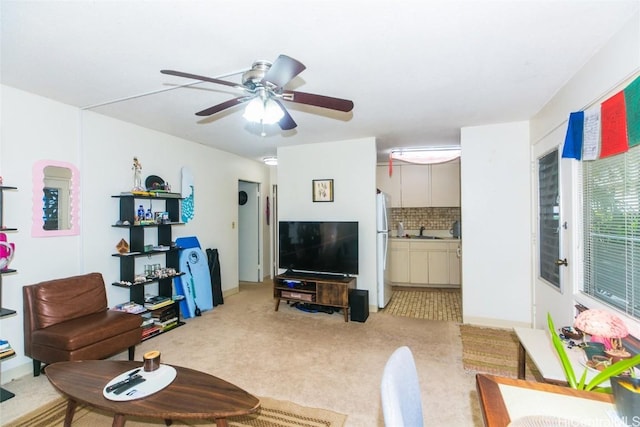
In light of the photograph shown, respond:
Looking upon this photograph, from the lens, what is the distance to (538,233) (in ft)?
11.0

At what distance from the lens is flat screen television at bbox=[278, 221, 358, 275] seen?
4.01 m

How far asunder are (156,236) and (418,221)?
4.80m

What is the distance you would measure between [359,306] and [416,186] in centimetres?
302

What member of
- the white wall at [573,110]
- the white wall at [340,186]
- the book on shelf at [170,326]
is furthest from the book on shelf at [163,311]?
the white wall at [573,110]

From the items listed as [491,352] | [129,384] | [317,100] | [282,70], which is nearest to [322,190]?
[317,100]

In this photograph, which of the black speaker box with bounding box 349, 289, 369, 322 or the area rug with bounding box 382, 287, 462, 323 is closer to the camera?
the black speaker box with bounding box 349, 289, 369, 322

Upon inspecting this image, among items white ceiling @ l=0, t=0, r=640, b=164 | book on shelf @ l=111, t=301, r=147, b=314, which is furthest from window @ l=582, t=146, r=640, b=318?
book on shelf @ l=111, t=301, r=147, b=314

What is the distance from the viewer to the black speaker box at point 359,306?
383 centimetres

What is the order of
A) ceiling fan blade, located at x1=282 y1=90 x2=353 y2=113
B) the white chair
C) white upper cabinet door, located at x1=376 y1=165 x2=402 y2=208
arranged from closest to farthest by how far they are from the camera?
the white chair → ceiling fan blade, located at x1=282 y1=90 x2=353 y2=113 → white upper cabinet door, located at x1=376 y1=165 x2=402 y2=208

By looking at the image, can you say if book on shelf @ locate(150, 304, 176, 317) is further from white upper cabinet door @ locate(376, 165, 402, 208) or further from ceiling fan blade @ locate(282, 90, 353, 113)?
white upper cabinet door @ locate(376, 165, 402, 208)

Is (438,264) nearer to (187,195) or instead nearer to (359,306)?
(359,306)

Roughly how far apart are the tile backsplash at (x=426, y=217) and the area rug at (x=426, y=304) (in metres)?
1.29

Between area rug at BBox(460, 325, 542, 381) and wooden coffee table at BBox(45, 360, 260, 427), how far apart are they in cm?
208

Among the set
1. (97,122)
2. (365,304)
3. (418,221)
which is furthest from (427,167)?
(97,122)
